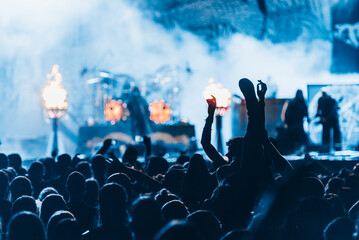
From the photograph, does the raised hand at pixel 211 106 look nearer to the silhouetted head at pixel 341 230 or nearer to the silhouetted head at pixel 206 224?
the silhouetted head at pixel 206 224

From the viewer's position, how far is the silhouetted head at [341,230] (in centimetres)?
289

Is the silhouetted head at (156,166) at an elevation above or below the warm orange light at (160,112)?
below

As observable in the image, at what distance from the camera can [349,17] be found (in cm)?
1495

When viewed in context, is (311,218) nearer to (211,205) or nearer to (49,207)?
(211,205)

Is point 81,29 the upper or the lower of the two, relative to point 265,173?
upper

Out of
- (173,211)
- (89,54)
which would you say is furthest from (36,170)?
(89,54)

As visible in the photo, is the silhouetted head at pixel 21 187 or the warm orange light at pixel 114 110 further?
the warm orange light at pixel 114 110

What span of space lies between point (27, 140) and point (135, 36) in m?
7.72

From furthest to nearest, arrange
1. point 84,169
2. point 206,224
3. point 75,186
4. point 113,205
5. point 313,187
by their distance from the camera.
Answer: point 84,169, point 75,186, point 313,187, point 113,205, point 206,224

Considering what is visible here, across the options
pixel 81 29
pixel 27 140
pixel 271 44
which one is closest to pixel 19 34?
pixel 81 29

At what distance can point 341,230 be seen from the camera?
288 centimetres

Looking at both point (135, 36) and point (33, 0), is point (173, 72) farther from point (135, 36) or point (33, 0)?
point (33, 0)

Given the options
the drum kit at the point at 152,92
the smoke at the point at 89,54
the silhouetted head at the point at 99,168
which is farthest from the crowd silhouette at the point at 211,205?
the drum kit at the point at 152,92

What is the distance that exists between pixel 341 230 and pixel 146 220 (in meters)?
1.28
